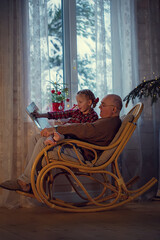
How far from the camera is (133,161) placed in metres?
3.24

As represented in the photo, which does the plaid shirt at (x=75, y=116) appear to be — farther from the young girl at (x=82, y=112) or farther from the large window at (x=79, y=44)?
the large window at (x=79, y=44)

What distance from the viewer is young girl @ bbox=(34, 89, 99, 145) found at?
9.46 ft

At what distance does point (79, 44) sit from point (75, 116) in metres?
0.85

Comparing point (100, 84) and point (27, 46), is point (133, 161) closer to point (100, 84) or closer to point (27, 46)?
point (100, 84)

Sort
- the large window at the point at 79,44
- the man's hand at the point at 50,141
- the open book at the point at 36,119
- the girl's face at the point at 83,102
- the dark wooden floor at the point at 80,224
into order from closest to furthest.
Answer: the dark wooden floor at the point at 80,224 < the man's hand at the point at 50,141 < the open book at the point at 36,119 < the girl's face at the point at 83,102 < the large window at the point at 79,44

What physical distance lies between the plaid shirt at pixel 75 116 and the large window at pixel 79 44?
34 centimetres

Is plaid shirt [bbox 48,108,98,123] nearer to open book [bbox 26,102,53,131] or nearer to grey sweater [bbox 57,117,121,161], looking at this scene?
open book [bbox 26,102,53,131]

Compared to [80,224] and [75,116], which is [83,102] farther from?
[80,224]

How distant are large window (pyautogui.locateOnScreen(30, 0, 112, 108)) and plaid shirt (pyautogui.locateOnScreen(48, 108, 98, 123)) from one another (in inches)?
13.2

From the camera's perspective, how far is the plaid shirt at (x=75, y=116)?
9.53ft

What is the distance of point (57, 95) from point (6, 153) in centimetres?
73

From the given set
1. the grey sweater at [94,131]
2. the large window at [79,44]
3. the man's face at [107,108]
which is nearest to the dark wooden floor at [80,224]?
the grey sweater at [94,131]

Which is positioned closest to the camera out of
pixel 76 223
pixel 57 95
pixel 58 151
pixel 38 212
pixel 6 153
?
pixel 76 223

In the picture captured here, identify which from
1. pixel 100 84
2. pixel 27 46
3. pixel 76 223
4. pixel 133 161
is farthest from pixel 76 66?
pixel 76 223
